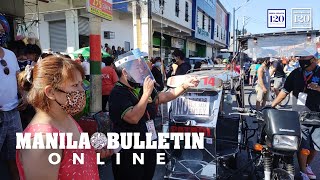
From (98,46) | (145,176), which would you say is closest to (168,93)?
(145,176)

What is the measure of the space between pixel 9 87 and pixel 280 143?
2.63 m

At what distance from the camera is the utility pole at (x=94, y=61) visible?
18.8 feet

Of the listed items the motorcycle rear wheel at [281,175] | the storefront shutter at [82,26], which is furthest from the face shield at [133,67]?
the storefront shutter at [82,26]

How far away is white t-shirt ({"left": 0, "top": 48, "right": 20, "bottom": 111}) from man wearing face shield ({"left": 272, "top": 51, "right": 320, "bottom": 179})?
319cm

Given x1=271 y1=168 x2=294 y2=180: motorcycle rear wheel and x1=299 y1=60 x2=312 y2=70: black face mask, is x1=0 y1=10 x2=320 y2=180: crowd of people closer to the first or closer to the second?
x1=299 y1=60 x2=312 y2=70: black face mask

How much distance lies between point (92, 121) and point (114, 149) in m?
3.04

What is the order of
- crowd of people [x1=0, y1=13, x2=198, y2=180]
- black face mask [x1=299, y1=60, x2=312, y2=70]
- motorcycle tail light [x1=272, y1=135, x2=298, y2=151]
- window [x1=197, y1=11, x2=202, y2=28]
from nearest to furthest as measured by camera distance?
crowd of people [x1=0, y1=13, x2=198, y2=180] → motorcycle tail light [x1=272, y1=135, x2=298, y2=151] → black face mask [x1=299, y1=60, x2=312, y2=70] → window [x1=197, y1=11, x2=202, y2=28]

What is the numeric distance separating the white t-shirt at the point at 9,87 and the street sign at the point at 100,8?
8.28ft

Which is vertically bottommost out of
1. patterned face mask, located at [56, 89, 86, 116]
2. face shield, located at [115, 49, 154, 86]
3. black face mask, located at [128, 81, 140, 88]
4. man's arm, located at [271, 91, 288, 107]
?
man's arm, located at [271, 91, 288, 107]

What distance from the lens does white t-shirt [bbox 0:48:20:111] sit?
9.07ft

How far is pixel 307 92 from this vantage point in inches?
156

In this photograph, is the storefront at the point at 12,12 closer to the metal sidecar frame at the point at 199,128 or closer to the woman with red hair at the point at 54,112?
the metal sidecar frame at the point at 199,128

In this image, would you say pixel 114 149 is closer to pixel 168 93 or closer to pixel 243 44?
pixel 168 93

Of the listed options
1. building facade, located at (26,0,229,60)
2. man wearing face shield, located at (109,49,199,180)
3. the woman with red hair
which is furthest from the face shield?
building facade, located at (26,0,229,60)
